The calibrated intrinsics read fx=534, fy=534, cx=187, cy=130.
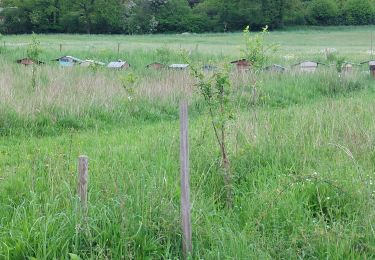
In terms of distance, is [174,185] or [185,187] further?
[174,185]

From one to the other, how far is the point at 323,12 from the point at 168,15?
21853 mm

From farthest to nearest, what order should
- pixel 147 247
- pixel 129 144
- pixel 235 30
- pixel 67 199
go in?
pixel 235 30
pixel 129 144
pixel 67 199
pixel 147 247

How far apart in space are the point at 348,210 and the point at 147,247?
1.98 metres

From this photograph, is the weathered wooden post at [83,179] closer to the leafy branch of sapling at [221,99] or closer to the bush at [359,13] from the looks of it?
the leafy branch of sapling at [221,99]

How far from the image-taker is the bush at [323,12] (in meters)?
75.2

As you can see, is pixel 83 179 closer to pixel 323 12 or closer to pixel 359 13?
pixel 323 12

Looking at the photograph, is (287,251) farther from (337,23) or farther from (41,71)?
(337,23)

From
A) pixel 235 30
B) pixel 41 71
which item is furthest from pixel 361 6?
pixel 41 71

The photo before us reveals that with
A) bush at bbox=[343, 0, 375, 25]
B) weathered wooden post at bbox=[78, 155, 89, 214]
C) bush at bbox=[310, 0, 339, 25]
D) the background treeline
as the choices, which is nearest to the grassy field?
weathered wooden post at bbox=[78, 155, 89, 214]

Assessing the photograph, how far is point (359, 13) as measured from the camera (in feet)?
247

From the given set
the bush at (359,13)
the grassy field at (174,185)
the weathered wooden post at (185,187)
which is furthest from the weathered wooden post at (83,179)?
the bush at (359,13)

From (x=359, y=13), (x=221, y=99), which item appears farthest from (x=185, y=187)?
(x=359, y=13)

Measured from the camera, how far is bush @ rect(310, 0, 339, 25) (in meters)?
75.2

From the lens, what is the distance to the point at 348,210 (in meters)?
4.94
